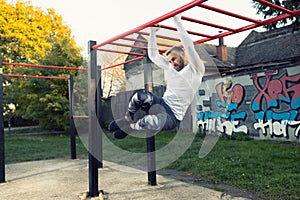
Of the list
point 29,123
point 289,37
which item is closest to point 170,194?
point 289,37

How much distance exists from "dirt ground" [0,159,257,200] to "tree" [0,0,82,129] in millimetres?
6130

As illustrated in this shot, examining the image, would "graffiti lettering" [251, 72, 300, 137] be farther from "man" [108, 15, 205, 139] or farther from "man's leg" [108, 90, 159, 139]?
"man's leg" [108, 90, 159, 139]

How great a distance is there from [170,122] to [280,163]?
3216 mm

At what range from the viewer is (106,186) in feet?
12.5

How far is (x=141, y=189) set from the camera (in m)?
3.64

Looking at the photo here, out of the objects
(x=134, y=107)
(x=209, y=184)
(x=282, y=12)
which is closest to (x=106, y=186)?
(x=209, y=184)

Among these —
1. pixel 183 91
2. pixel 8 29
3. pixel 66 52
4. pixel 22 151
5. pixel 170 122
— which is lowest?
pixel 22 151

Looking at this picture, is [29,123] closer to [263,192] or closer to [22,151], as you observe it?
[22,151]

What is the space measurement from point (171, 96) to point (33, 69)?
33.5 ft

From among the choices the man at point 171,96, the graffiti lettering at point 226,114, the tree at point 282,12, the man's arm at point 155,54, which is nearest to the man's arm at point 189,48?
the man at point 171,96

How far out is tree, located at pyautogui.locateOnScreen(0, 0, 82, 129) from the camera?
11016 millimetres

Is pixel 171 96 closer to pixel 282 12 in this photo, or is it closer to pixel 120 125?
pixel 120 125

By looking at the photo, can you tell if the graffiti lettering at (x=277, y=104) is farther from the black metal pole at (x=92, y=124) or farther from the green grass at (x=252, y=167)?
the black metal pole at (x=92, y=124)

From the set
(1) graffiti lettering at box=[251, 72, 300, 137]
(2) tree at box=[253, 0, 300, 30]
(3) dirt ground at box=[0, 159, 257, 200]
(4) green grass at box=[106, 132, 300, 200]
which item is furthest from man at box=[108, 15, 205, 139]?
(1) graffiti lettering at box=[251, 72, 300, 137]
